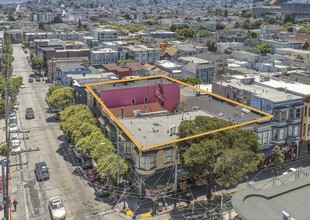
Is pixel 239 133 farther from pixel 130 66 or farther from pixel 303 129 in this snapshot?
pixel 130 66

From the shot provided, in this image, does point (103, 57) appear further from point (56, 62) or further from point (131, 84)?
point (131, 84)

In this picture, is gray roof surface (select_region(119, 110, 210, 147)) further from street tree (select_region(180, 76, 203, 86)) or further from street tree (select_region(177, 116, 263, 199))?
street tree (select_region(180, 76, 203, 86))

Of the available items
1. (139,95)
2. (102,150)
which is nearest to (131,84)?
(139,95)

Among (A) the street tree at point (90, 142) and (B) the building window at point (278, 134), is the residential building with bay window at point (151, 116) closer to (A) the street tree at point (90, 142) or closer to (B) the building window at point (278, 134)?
(A) the street tree at point (90, 142)

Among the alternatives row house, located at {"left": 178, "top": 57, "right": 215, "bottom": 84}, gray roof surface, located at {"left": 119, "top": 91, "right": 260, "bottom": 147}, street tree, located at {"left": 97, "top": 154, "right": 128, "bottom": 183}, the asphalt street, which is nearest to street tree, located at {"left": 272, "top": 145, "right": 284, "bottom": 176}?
gray roof surface, located at {"left": 119, "top": 91, "right": 260, "bottom": 147}

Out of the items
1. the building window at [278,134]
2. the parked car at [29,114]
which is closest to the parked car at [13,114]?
the parked car at [29,114]

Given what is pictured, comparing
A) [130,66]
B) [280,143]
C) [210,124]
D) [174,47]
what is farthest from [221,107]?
[174,47]
